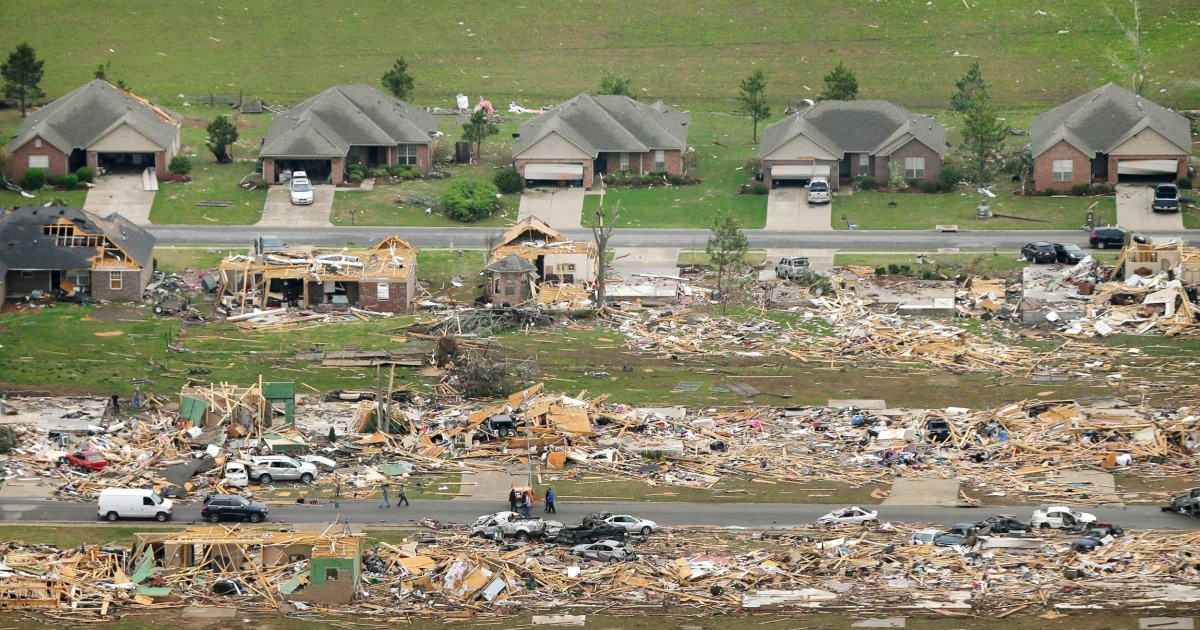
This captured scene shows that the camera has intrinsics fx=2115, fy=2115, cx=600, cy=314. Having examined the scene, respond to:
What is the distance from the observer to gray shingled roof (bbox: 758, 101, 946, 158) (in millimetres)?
125250

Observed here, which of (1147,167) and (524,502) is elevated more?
(1147,167)

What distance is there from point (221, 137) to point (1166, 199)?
55.3m

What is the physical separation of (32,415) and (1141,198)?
215 ft

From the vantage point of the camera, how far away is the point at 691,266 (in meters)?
112

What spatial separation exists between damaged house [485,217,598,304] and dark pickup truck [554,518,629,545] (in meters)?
33.6

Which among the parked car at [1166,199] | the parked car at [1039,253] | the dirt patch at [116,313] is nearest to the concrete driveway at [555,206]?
the parked car at [1039,253]

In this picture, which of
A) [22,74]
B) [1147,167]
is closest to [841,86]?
[1147,167]

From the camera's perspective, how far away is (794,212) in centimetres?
12125

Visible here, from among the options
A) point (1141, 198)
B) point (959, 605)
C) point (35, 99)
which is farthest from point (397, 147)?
point (959, 605)

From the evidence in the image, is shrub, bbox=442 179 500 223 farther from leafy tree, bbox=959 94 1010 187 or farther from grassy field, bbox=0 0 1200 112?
leafy tree, bbox=959 94 1010 187

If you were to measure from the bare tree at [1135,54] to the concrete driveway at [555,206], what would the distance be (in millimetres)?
39197

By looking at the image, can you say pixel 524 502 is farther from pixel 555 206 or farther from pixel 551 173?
pixel 551 173

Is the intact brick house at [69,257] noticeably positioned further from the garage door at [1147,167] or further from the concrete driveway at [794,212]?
the garage door at [1147,167]

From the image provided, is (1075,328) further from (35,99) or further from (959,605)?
(35,99)
